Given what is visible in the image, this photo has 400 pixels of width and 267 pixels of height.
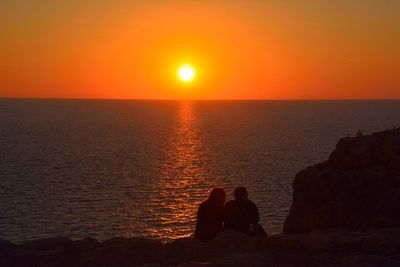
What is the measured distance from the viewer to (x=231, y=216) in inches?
577

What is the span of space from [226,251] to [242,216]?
234 cm

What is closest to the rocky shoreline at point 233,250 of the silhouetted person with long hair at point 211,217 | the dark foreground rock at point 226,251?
the dark foreground rock at point 226,251

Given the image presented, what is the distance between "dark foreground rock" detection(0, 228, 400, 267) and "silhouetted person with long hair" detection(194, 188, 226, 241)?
1.44ft

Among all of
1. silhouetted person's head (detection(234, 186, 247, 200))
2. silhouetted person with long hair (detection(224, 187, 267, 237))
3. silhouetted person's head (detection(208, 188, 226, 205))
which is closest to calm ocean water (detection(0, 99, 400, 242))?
silhouetted person with long hair (detection(224, 187, 267, 237))

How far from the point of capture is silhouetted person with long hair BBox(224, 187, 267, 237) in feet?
47.8

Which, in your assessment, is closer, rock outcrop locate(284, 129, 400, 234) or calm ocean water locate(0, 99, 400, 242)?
rock outcrop locate(284, 129, 400, 234)

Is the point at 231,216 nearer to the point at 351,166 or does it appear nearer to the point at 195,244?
the point at 195,244

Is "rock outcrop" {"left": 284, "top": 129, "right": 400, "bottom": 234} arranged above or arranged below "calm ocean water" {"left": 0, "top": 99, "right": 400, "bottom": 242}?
above

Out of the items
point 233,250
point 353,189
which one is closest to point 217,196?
point 233,250

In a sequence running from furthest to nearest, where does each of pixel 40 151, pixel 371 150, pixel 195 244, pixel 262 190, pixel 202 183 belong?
pixel 40 151 < pixel 202 183 < pixel 262 190 < pixel 371 150 < pixel 195 244

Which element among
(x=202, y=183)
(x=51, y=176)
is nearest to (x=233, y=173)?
(x=202, y=183)

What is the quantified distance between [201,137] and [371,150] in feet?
374

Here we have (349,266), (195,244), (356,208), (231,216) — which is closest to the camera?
(349,266)

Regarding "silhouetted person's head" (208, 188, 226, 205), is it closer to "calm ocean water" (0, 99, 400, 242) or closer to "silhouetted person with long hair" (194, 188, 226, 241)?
"silhouetted person with long hair" (194, 188, 226, 241)
